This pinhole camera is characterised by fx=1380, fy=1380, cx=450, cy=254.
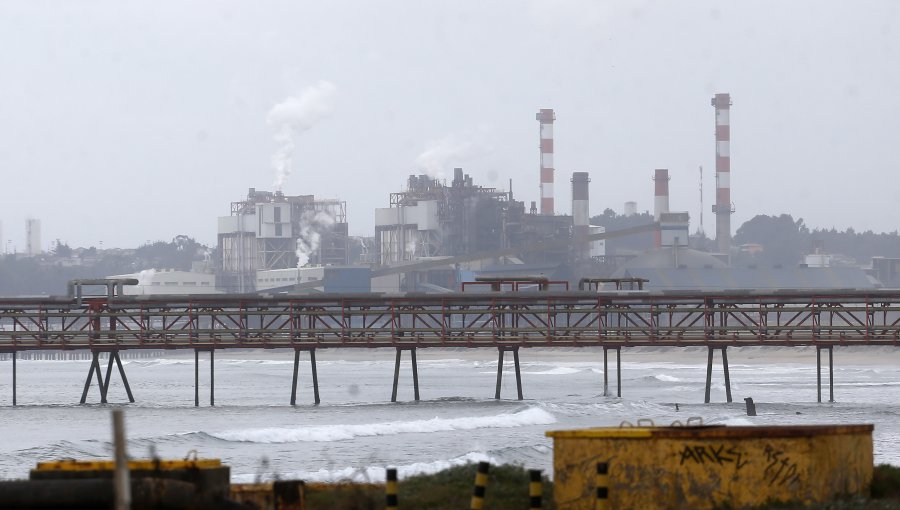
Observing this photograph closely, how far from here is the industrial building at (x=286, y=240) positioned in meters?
189

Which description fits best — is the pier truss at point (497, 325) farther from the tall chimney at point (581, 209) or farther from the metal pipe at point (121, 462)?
the tall chimney at point (581, 209)

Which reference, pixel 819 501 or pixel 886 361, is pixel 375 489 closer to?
pixel 819 501

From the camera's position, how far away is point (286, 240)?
19000cm

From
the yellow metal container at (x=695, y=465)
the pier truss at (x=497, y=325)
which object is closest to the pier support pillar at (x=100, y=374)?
the pier truss at (x=497, y=325)

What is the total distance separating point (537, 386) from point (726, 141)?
97.3 metres

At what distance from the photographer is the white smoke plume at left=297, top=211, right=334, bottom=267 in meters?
190

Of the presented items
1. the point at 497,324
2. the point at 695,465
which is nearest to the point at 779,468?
the point at 695,465

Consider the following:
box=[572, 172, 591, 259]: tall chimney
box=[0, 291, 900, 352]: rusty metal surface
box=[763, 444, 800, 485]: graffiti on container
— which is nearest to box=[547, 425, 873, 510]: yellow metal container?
box=[763, 444, 800, 485]: graffiti on container

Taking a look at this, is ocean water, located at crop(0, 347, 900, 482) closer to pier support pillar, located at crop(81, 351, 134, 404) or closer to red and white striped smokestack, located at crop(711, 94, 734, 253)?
pier support pillar, located at crop(81, 351, 134, 404)

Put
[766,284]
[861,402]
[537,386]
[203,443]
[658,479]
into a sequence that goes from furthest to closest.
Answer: [766,284]
[537,386]
[861,402]
[203,443]
[658,479]

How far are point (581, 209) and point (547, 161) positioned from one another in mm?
7306

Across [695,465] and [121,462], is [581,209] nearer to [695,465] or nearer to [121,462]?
[695,465]

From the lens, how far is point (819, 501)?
14695 mm

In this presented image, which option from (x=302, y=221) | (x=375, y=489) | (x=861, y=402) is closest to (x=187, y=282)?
(x=302, y=221)
